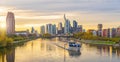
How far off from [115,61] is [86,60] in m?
3.24

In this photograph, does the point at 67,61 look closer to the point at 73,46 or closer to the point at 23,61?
the point at 23,61

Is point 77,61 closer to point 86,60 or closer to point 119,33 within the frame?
point 86,60

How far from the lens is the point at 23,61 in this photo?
37.2 m

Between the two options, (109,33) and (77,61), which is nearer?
(77,61)

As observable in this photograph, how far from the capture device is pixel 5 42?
63906 mm

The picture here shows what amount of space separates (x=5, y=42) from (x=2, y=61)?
87.1 ft

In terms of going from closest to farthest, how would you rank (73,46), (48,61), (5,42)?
(48,61)
(73,46)
(5,42)

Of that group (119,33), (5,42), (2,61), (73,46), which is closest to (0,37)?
(5,42)

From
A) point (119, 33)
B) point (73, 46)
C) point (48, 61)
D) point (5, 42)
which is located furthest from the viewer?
point (119, 33)

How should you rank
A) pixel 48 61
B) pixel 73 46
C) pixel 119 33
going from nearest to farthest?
pixel 48 61 < pixel 73 46 < pixel 119 33

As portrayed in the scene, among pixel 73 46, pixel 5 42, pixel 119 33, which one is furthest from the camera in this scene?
pixel 119 33

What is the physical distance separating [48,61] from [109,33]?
93118mm

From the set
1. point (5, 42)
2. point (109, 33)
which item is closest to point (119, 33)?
point (109, 33)

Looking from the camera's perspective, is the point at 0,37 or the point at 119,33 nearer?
the point at 0,37
